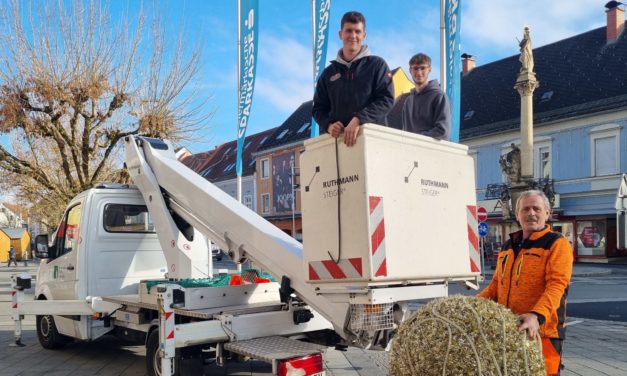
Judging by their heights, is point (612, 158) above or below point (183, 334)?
above

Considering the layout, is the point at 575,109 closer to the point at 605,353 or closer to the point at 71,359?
the point at 605,353

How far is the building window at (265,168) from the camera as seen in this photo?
51.3 meters

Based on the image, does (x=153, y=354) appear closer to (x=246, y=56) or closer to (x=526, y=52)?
(x=246, y=56)

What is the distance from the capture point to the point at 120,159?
17391mm

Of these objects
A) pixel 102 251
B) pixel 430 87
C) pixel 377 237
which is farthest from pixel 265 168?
pixel 377 237

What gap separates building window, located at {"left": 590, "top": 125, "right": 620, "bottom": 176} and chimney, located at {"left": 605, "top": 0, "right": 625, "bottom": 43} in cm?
668

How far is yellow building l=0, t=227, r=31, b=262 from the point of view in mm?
55800

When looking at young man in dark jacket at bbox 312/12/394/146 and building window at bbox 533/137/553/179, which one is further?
building window at bbox 533/137/553/179

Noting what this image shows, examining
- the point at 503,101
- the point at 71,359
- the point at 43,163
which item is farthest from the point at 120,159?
the point at 503,101

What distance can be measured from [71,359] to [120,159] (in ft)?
34.0

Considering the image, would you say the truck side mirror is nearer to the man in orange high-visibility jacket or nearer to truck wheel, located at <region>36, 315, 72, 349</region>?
truck wheel, located at <region>36, 315, 72, 349</region>

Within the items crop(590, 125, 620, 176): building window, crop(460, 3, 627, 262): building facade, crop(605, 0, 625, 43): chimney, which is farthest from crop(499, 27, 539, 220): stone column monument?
crop(605, 0, 625, 43): chimney

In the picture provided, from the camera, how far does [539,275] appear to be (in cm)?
330

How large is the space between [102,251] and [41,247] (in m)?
1.51
